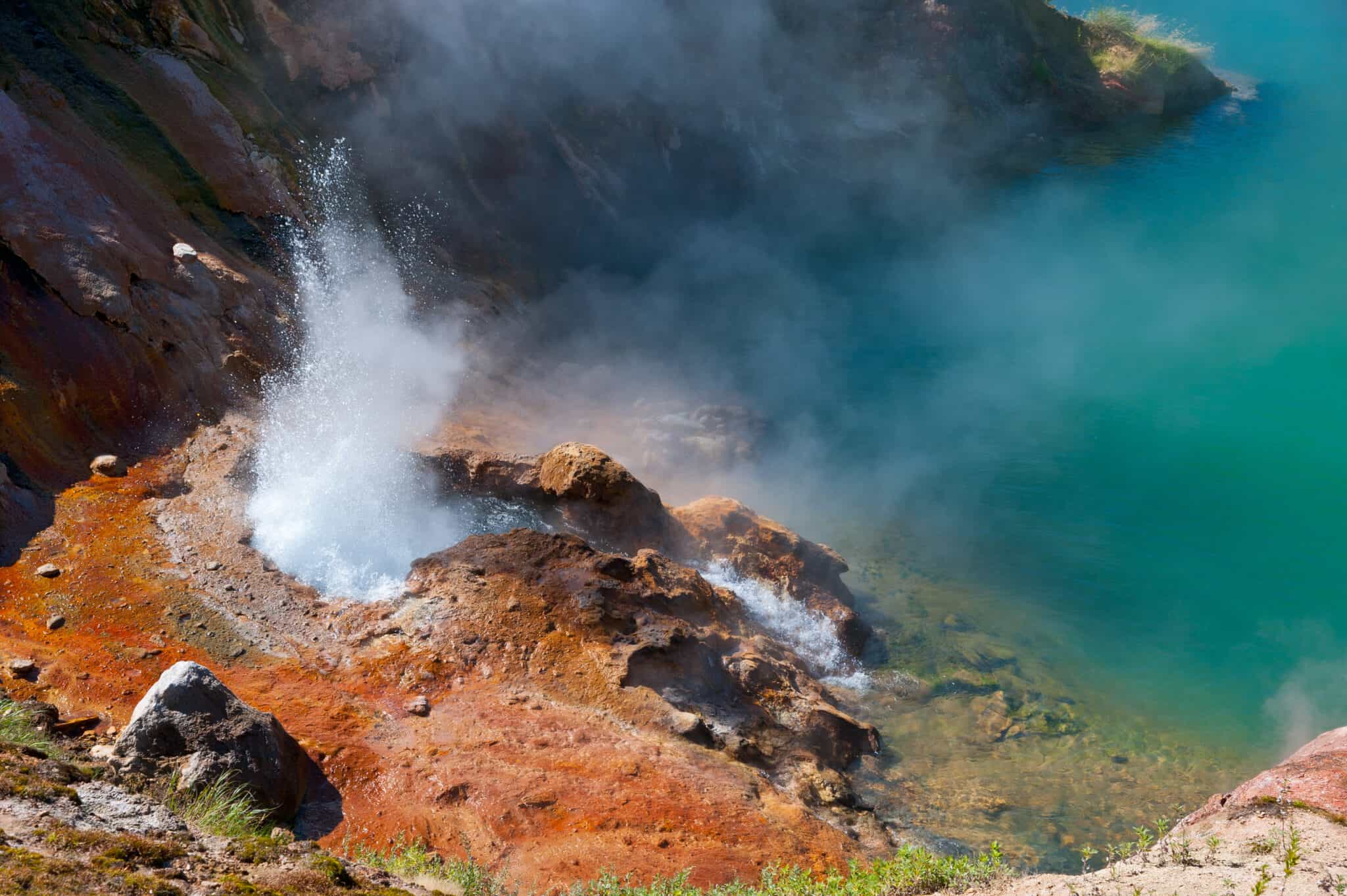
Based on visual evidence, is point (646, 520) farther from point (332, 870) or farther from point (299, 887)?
point (299, 887)

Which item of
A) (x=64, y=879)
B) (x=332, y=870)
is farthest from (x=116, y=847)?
(x=332, y=870)

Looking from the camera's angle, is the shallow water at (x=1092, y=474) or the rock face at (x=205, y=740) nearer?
the rock face at (x=205, y=740)

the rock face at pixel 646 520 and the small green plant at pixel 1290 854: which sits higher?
the rock face at pixel 646 520

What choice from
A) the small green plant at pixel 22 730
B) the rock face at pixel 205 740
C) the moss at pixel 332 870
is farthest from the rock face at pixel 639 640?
the moss at pixel 332 870

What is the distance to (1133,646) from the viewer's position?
408 inches

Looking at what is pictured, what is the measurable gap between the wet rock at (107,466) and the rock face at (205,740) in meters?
4.08

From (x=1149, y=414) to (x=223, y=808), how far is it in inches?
632

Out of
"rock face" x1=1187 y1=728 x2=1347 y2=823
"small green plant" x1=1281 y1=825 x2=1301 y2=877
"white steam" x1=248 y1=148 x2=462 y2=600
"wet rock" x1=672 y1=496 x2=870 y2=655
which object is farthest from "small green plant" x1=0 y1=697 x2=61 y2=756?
"wet rock" x1=672 y1=496 x2=870 y2=655

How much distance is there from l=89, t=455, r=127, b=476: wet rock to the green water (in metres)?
7.68

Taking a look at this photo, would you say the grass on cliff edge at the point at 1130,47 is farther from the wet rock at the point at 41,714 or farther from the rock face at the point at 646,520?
the wet rock at the point at 41,714

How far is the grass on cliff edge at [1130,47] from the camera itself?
27.5m

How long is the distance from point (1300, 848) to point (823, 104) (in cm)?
2366

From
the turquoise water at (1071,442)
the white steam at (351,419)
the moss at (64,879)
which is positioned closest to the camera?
the moss at (64,879)

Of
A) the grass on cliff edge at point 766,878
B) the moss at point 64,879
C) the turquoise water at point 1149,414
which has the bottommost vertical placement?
the moss at point 64,879
